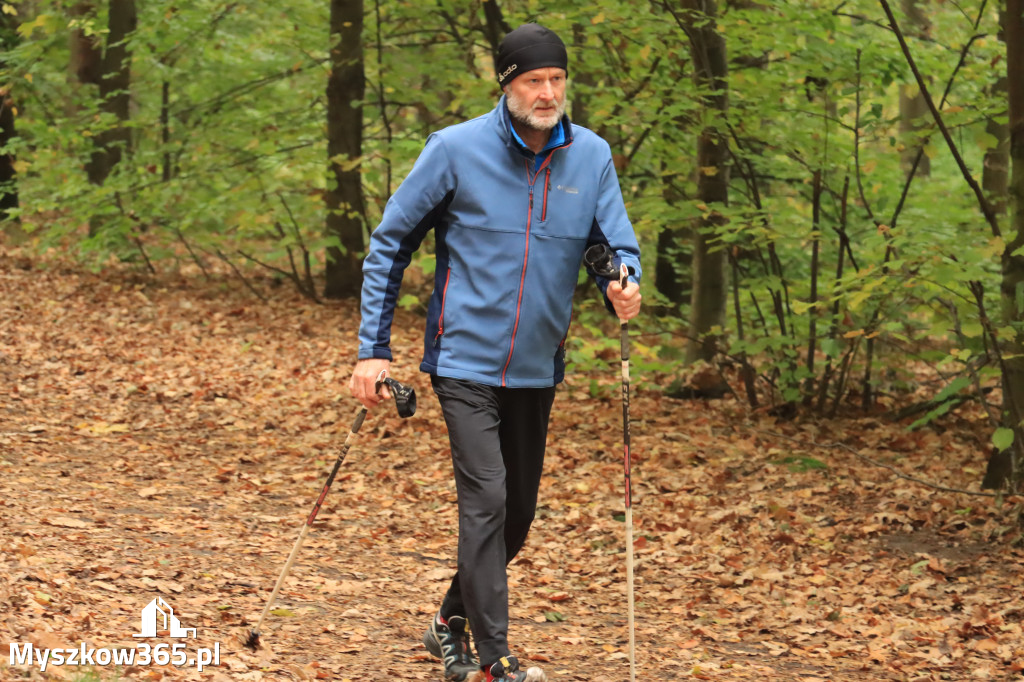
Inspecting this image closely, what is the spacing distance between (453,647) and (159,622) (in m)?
1.15

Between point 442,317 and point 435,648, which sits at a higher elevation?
point 442,317

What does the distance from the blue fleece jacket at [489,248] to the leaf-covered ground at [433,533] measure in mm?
1360

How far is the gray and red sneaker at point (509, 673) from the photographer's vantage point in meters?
3.33

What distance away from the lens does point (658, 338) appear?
10633mm

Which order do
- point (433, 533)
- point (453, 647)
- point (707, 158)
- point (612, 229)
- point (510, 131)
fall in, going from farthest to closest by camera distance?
point (707, 158), point (433, 533), point (453, 647), point (612, 229), point (510, 131)

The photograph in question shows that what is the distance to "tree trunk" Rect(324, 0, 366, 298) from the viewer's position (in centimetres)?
1148

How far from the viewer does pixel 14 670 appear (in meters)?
2.95

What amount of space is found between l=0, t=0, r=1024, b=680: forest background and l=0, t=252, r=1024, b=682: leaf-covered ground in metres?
0.03

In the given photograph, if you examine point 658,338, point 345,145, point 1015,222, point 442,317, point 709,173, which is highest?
point 345,145

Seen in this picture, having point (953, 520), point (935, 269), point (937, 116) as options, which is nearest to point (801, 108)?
point (937, 116)

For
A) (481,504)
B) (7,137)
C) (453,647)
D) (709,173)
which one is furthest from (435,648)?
(7,137)

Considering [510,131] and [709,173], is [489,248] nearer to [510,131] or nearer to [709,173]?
[510,131]

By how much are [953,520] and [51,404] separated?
24.0 feet

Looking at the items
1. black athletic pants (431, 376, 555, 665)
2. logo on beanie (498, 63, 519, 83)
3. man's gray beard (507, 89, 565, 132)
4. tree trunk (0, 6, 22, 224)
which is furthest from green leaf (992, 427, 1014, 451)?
tree trunk (0, 6, 22, 224)
